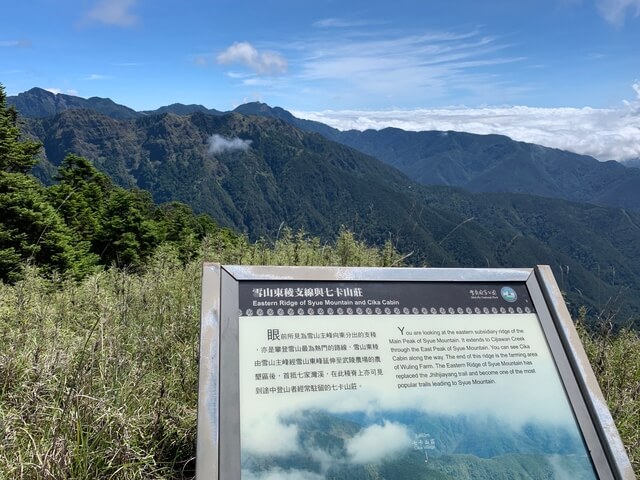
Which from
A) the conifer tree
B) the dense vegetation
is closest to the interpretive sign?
the dense vegetation

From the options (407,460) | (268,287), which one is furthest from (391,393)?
(268,287)

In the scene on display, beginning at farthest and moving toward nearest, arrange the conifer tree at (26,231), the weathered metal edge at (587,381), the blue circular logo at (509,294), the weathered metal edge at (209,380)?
the conifer tree at (26,231) < the blue circular logo at (509,294) < the weathered metal edge at (587,381) < the weathered metal edge at (209,380)

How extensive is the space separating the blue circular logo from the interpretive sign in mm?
18

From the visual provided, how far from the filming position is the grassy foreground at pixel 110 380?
6.94ft

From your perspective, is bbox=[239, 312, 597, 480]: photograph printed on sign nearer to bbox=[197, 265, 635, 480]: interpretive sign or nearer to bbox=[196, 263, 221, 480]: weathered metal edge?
bbox=[197, 265, 635, 480]: interpretive sign

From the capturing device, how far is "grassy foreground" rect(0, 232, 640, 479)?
2.12 meters

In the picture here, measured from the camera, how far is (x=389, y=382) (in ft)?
6.47

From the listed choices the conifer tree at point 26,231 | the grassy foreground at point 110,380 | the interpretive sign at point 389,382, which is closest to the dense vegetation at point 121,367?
the grassy foreground at point 110,380

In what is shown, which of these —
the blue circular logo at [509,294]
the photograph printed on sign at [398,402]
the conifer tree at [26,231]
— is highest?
the conifer tree at [26,231]

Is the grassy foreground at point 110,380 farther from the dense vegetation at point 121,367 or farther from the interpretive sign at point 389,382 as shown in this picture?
the interpretive sign at point 389,382

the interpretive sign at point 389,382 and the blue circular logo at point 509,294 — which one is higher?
the blue circular logo at point 509,294

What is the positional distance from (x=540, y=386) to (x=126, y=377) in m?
2.24

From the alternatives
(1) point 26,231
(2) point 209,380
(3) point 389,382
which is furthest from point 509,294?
(1) point 26,231

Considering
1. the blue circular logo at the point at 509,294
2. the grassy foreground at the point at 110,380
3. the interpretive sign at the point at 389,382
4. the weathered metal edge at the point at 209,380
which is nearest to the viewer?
the weathered metal edge at the point at 209,380
